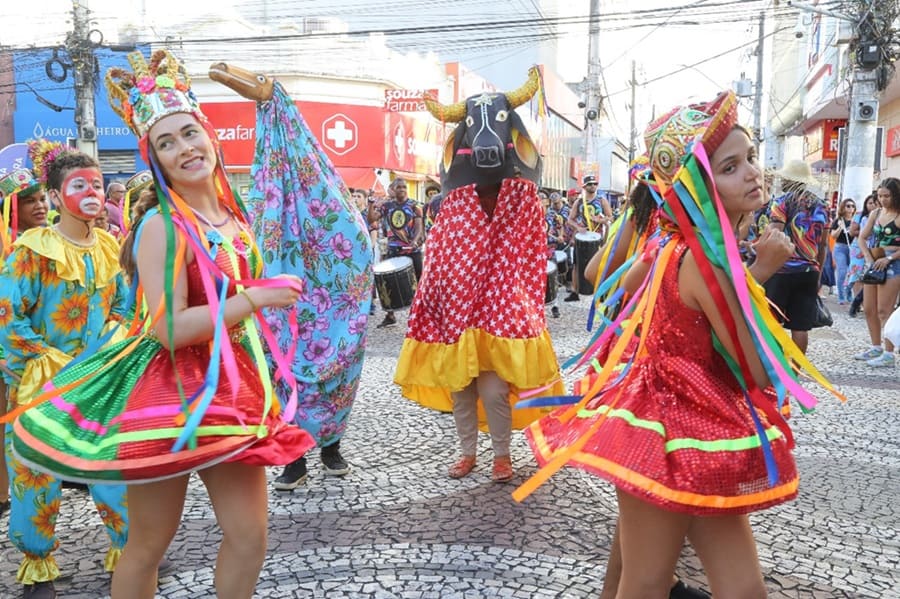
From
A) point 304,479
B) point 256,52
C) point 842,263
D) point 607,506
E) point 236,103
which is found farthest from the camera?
point 256,52

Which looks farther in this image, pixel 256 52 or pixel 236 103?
pixel 256 52

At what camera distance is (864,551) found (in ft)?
11.0

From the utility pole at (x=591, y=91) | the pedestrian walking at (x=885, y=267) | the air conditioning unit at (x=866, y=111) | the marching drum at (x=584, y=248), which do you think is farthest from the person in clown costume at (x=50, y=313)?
the utility pole at (x=591, y=91)

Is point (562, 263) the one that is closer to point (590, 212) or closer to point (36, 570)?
point (590, 212)

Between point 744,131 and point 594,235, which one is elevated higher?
point 744,131

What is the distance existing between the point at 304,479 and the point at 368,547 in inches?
38.0

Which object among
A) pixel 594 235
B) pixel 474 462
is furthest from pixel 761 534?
pixel 594 235

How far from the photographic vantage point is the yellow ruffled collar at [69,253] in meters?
3.22

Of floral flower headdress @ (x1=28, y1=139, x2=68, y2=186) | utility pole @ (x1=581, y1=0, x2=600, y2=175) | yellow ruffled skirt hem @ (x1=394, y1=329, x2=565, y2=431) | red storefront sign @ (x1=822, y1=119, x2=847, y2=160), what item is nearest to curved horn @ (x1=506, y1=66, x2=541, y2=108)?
yellow ruffled skirt hem @ (x1=394, y1=329, x2=565, y2=431)

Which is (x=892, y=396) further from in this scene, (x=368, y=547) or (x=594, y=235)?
(x=368, y=547)

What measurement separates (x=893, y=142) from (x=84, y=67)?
18.8 m

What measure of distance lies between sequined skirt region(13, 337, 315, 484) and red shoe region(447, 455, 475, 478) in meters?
2.11

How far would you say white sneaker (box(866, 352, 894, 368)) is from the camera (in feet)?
24.8

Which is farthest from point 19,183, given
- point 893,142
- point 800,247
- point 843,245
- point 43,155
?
point 893,142
